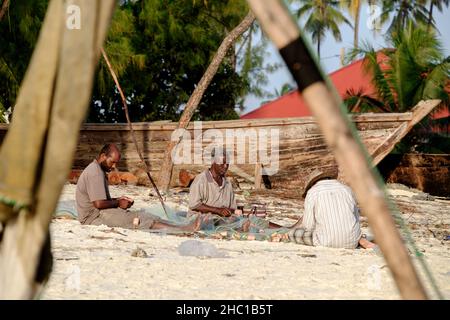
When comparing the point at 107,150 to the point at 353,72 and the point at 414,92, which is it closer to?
the point at 414,92

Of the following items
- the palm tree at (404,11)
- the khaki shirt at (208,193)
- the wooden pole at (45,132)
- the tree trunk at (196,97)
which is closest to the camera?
the wooden pole at (45,132)

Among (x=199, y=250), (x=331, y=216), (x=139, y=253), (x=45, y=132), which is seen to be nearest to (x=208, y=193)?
(x=331, y=216)

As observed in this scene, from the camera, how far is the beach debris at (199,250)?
714cm

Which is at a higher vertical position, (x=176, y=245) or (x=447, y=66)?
(x=447, y=66)

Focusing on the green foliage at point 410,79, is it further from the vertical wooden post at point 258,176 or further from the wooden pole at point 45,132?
the wooden pole at point 45,132

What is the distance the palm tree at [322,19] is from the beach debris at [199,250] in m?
40.3

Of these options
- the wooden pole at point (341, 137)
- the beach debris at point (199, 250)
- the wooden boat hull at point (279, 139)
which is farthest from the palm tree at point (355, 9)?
the wooden pole at point (341, 137)

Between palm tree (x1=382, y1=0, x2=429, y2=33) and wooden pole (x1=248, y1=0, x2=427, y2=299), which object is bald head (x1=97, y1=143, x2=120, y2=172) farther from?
palm tree (x1=382, y1=0, x2=429, y2=33)

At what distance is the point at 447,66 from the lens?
2083 centimetres

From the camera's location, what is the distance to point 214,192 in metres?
9.33

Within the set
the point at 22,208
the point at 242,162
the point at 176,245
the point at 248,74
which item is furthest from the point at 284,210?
the point at 248,74

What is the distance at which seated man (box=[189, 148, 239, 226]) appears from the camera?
9.16m

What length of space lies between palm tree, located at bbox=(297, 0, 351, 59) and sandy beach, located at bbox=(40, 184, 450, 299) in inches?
1520

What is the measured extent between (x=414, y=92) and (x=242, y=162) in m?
6.82
